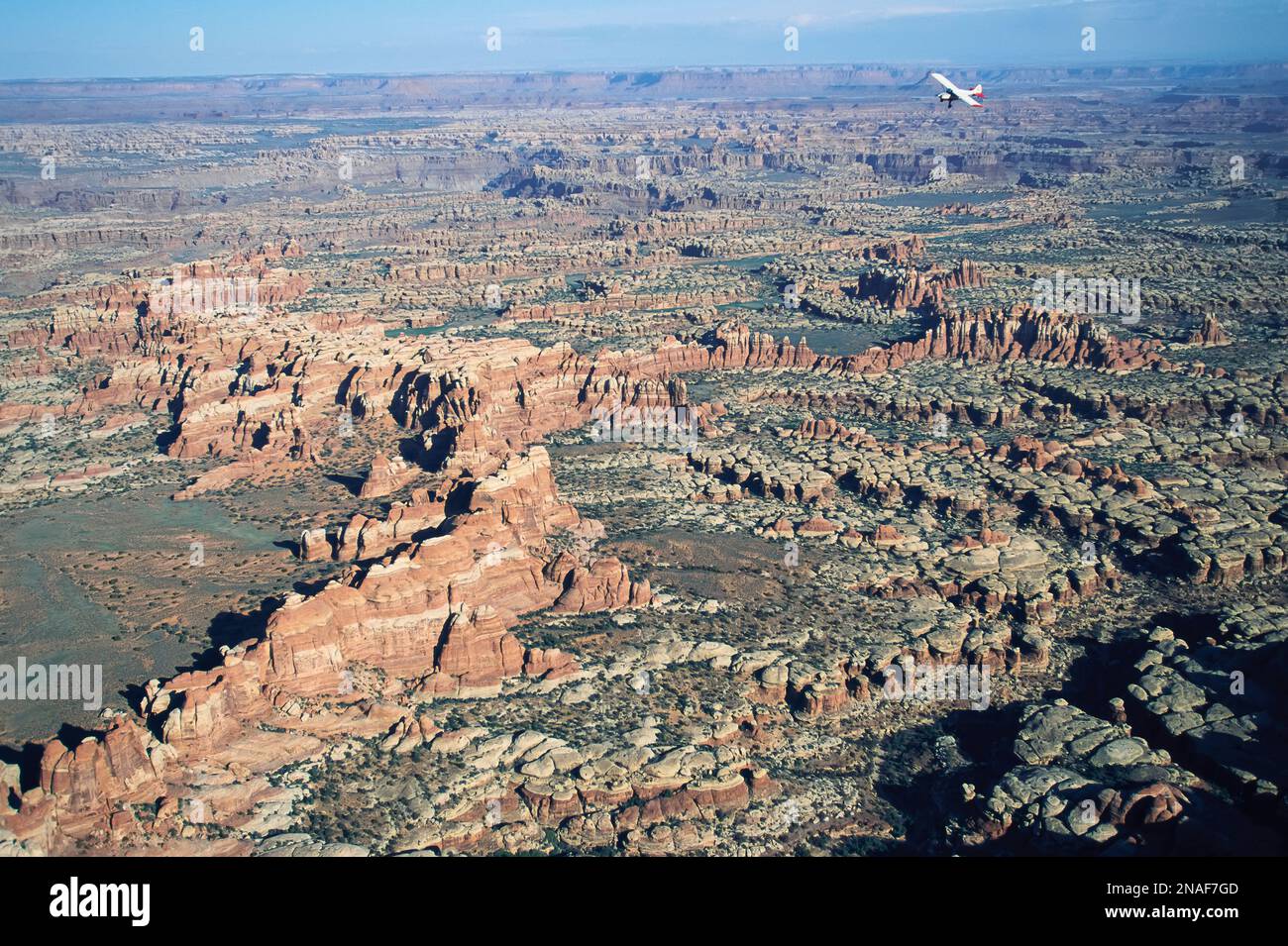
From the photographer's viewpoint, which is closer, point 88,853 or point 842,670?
point 88,853

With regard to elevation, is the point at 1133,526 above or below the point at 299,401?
below

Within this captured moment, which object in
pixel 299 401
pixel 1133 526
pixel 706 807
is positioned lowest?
pixel 706 807

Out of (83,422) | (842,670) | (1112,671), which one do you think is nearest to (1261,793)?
(1112,671)

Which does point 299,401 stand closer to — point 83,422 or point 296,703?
point 83,422

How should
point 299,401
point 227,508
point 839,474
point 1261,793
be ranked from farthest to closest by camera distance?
point 299,401 → point 839,474 → point 227,508 → point 1261,793

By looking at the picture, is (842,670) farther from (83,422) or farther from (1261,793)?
(83,422)
